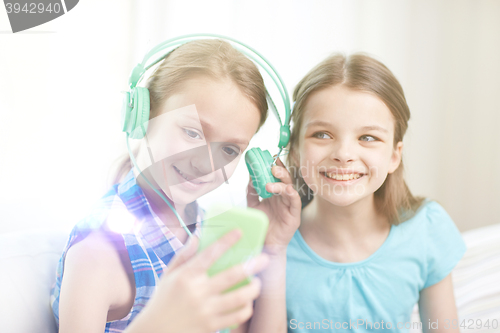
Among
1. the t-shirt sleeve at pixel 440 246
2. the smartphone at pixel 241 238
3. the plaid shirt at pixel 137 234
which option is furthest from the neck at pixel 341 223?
the smartphone at pixel 241 238

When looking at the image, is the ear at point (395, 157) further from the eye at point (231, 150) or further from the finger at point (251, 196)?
the eye at point (231, 150)

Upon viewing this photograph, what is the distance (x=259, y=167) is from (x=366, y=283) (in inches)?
16.4

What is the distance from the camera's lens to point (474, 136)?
6.08 feet

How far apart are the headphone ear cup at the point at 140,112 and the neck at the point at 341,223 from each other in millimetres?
500

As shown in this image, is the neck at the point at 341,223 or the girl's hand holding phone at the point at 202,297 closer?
the girl's hand holding phone at the point at 202,297

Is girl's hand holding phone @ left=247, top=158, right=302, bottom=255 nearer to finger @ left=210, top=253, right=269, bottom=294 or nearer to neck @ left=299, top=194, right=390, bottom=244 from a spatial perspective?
neck @ left=299, top=194, right=390, bottom=244

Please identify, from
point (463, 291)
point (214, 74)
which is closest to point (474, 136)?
point (463, 291)

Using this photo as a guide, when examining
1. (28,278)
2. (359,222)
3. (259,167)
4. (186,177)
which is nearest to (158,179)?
(186,177)

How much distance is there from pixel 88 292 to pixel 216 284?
0.82ft

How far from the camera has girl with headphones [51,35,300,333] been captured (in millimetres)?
544

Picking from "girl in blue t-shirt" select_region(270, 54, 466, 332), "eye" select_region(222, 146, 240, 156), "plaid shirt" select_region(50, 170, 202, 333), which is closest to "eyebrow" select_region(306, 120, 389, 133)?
"girl in blue t-shirt" select_region(270, 54, 466, 332)

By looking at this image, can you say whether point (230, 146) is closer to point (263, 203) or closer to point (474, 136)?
point (263, 203)

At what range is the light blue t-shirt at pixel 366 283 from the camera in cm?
87

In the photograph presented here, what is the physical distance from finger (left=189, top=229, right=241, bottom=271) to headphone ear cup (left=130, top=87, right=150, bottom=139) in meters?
0.29
